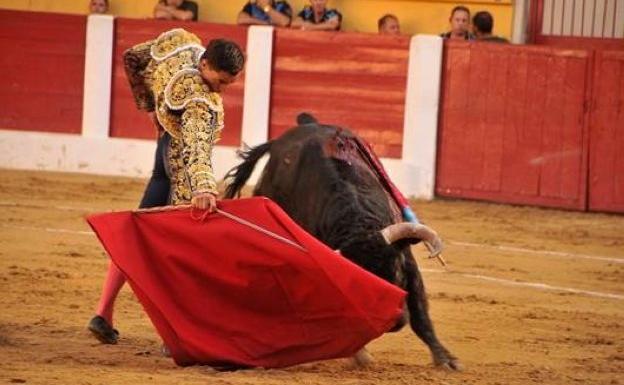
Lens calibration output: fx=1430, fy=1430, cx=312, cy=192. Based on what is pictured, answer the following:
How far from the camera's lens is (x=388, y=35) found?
428 inches

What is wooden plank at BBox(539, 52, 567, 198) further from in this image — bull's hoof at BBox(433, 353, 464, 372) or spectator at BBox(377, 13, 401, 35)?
bull's hoof at BBox(433, 353, 464, 372)

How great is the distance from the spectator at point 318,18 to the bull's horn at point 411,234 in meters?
6.42

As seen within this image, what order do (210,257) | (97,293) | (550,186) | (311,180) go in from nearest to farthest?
1. (210,257)
2. (311,180)
3. (97,293)
4. (550,186)

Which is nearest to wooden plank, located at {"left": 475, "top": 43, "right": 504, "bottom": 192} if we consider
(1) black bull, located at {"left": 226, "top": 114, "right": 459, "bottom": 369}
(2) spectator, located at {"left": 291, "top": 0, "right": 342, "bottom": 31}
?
(2) spectator, located at {"left": 291, "top": 0, "right": 342, "bottom": 31}

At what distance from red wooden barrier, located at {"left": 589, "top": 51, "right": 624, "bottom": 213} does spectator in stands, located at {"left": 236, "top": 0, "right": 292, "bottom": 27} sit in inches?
96.6

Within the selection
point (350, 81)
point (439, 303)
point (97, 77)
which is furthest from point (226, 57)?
point (97, 77)

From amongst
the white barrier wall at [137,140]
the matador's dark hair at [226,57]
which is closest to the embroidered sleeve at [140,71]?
the matador's dark hair at [226,57]

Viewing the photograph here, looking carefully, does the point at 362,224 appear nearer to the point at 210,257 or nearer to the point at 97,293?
the point at 210,257

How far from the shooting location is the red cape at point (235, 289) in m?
4.48

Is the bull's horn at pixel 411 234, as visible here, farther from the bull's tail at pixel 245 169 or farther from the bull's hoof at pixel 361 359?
the bull's tail at pixel 245 169

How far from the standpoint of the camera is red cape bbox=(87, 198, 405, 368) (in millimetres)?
4480

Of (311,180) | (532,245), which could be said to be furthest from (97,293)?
(532,245)

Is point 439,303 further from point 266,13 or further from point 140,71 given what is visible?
point 266,13

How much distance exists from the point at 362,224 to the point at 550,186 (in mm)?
5877
